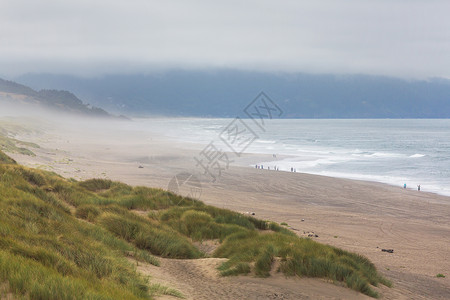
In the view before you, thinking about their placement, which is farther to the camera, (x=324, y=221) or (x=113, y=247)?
(x=324, y=221)

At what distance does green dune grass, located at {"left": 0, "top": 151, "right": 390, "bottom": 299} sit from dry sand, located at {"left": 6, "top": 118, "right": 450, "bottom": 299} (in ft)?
1.67

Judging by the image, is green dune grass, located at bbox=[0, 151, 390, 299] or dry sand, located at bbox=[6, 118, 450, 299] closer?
green dune grass, located at bbox=[0, 151, 390, 299]

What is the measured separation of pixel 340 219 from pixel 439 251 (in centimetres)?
588

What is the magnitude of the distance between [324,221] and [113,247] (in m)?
14.2

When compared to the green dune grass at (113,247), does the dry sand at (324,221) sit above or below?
below

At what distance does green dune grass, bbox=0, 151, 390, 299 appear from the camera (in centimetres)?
399

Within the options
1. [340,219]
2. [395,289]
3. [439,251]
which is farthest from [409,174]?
[395,289]

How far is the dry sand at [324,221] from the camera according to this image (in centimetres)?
635

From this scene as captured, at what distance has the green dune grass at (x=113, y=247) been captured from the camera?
399cm

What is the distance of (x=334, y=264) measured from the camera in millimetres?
6898

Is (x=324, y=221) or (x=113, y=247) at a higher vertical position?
(x=113, y=247)

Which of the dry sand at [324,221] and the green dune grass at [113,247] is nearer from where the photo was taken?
the green dune grass at [113,247]

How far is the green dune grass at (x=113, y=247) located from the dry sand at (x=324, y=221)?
0.51 metres

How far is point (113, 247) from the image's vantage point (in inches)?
281
